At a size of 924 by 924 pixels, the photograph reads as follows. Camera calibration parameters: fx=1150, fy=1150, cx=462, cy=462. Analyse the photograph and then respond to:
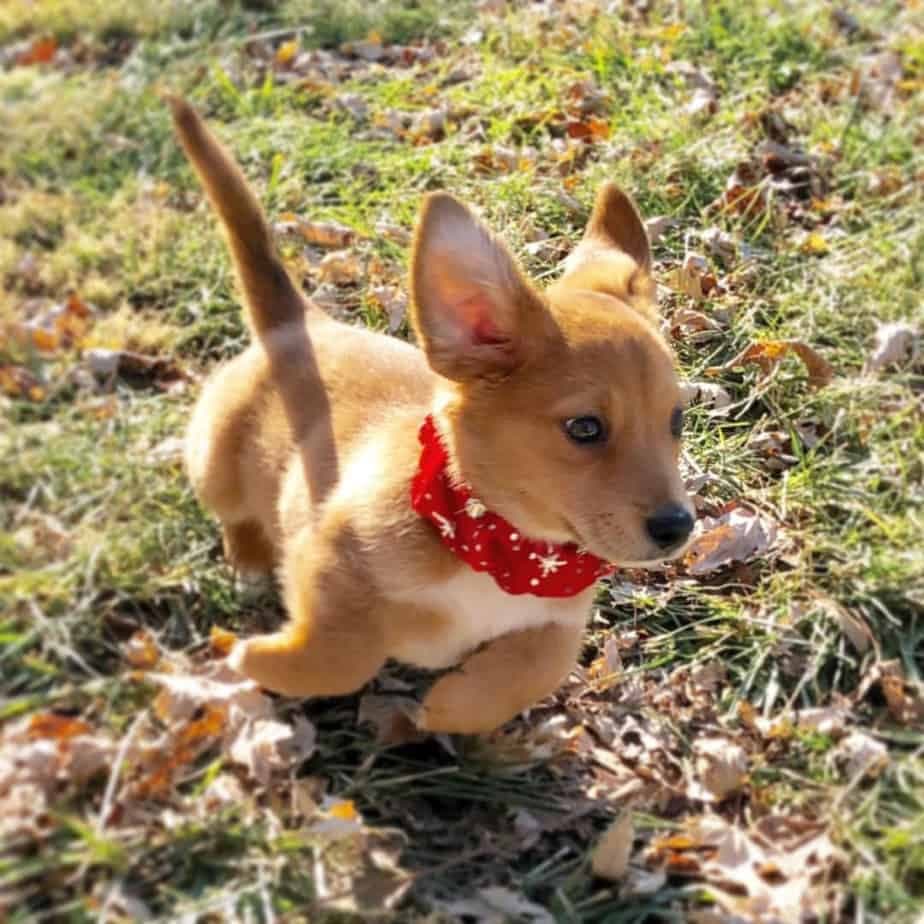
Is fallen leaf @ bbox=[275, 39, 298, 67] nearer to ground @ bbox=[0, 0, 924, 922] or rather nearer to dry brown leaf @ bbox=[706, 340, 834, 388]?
ground @ bbox=[0, 0, 924, 922]

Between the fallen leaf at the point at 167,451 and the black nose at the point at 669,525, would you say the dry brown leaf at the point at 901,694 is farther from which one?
the fallen leaf at the point at 167,451

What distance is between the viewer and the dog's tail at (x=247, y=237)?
3.11 meters

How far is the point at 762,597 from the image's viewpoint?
325 centimetres

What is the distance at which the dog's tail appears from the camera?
311 centimetres

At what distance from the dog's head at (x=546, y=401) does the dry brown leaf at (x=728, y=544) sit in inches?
36.6

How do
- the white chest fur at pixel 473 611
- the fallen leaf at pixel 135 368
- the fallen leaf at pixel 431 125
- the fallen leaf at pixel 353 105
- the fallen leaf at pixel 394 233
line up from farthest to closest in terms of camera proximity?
1. the fallen leaf at pixel 353 105
2. the fallen leaf at pixel 431 125
3. the fallen leaf at pixel 394 233
4. the fallen leaf at pixel 135 368
5. the white chest fur at pixel 473 611

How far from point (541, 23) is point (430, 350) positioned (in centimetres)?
420

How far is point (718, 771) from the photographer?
280 cm

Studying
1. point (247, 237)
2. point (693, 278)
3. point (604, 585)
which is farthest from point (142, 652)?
point (693, 278)

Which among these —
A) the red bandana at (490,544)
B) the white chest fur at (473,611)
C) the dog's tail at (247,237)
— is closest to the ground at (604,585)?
the white chest fur at (473,611)

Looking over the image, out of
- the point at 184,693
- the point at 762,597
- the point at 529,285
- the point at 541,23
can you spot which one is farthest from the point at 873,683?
the point at 541,23

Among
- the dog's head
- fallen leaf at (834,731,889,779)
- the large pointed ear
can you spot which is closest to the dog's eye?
the dog's head

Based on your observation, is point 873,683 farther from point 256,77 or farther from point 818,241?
point 256,77

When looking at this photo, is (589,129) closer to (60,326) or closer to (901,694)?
(60,326)
